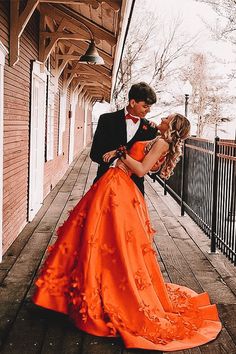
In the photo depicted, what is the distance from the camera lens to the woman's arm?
367 centimetres

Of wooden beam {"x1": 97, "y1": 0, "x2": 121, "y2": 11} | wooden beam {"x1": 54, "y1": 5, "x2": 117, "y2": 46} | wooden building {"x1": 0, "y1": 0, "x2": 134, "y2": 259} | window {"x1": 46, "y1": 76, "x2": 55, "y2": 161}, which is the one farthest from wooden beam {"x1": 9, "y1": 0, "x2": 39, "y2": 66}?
window {"x1": 46, "y1": 76, "x2": 55, "y2": 161}

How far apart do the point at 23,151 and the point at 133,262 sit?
3.50 meters

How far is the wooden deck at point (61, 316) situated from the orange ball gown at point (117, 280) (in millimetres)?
109

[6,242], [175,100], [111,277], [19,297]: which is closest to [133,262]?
[111,277]

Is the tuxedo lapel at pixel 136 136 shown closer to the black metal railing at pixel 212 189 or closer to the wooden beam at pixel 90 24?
the black metal railing at pixel 212 189

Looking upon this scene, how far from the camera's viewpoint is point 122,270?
354 cm

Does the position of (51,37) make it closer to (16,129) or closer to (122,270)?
(16,129)

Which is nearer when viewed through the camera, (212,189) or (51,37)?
(212,189)

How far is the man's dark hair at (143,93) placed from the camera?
11.9 ft

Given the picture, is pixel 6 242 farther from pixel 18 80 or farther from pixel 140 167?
pixel 140 167

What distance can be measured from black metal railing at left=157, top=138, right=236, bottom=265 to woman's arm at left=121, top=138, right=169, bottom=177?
62.3 inches

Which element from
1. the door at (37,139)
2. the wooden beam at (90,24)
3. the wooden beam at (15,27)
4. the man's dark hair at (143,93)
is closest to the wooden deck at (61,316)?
the door at (37,139)

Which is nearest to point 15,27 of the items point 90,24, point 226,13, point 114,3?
point 114,3

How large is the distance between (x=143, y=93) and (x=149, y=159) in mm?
468
